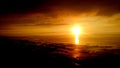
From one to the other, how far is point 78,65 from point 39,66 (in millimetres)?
4187

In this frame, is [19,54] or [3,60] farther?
[19,54]

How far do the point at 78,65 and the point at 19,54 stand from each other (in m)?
9.08

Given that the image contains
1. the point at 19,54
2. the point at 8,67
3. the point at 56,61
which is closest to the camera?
the point at 8,67

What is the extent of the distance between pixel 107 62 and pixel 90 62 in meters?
1.99

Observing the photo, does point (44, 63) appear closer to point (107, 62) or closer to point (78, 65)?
point (78, 65)

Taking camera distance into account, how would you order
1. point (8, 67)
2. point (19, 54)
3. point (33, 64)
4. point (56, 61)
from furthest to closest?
point (19, 54)
point (56, 61)
point (33, 64)
point (8, 67)

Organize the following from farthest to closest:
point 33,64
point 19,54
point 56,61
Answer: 1. point 19,54
2. point 56,61
3. point 33,64

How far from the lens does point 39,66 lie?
22.4m

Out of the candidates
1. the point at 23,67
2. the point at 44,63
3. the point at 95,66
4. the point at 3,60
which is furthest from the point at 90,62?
the point at 3,60

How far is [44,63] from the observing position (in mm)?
23781

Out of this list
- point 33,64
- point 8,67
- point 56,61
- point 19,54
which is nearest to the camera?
point 8,67

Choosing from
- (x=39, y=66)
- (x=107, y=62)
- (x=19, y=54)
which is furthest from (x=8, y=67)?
(x=107, y=62)

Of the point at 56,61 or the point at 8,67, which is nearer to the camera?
the point at 8,67

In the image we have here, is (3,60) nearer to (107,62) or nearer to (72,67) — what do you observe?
(72,67)
